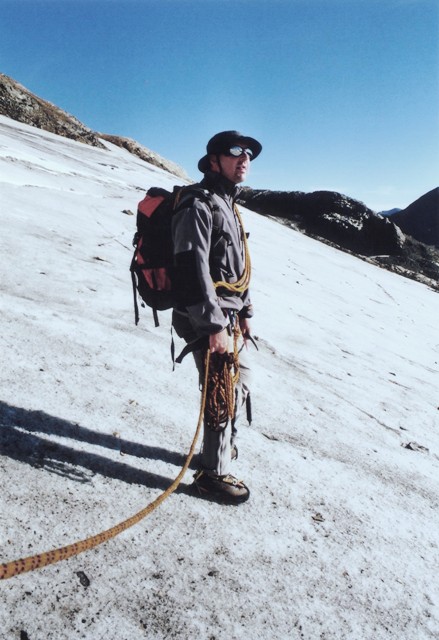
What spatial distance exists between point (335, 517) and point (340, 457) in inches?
31.5

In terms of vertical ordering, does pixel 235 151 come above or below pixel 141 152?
below

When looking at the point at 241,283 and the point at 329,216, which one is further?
the point at 329,216

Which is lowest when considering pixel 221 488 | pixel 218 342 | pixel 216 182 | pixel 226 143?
pixel 221 488

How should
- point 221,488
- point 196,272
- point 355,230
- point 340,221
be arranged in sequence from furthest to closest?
1. point 340,221
2. point 355,230
3. point 221,488
4. point 196,272

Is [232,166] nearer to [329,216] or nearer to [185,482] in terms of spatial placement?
[185,482]

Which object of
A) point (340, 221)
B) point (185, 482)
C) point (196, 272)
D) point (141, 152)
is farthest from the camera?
point (141, 152)

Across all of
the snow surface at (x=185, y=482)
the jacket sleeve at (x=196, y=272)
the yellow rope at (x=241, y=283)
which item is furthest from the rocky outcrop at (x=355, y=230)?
the jacket sleeve at (x=196, y=272)

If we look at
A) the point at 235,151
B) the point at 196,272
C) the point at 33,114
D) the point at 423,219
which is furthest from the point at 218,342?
the point at 423,219

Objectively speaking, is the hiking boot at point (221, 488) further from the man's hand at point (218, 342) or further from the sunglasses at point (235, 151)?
the sunglasses at point (235, 151)

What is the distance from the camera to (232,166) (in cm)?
287

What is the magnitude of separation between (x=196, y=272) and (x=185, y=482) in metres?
1.36

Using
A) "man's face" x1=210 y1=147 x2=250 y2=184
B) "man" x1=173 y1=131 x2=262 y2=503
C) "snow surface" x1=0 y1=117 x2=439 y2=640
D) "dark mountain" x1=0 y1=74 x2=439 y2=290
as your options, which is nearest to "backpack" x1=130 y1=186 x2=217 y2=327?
"man" x1=173 y1=131 x2=262 y2=503

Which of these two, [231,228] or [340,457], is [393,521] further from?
[231,228]

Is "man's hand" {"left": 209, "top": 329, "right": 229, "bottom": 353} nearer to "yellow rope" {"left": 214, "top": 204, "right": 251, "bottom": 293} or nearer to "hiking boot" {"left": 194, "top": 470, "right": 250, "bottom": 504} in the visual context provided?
"yellow rope" {"left": 214, "top": 204, "right": 251, "bottom": 293}
